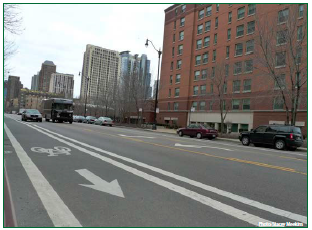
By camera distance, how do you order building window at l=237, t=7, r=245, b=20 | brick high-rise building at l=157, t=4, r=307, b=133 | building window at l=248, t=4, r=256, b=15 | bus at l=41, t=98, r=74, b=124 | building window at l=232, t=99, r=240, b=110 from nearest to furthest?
1. brick high-rise building at l=157, t=4, r=307, b=133
2. bus at l=41, t=98, r=74, b=124
3. building window at l=248, t=4, r=256, b=15
4. building window at l=232, t=99, r=240, b=110
5. building window at l=237, t=7, r=245, b=20

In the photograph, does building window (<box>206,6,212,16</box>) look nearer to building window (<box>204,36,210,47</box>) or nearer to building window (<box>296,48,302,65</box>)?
building window (<box>204,36,210,47</box>)

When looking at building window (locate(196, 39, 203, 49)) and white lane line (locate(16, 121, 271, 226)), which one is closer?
white lane line (locate(16, 121, 271, 226))

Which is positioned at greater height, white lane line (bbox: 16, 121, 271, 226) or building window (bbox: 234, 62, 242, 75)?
building window (bbox: 234, 62, 242, 75)

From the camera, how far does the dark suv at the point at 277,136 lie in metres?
16.4

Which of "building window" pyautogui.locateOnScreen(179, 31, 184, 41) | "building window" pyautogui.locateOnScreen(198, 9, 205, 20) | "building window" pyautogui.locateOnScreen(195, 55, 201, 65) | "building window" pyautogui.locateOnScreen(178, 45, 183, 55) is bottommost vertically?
"building window" pyautogui.locateOnScreen(195, 55, 201, 65)

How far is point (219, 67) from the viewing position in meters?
29.1

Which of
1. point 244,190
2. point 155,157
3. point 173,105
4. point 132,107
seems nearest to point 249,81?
point 173,105

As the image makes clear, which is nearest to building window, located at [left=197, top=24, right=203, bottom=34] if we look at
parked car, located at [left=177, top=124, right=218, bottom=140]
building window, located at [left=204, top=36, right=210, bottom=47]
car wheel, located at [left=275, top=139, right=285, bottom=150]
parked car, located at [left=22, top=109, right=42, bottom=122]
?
building window, located at [left=204, top=36, right=210, bottom=47]

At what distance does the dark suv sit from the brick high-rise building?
255 inches

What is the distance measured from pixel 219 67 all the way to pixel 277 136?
13879 mm

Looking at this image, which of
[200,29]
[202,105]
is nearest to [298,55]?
[202,105]

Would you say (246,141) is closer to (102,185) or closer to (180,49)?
(102,185)

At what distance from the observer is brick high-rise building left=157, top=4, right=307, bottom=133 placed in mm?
29156

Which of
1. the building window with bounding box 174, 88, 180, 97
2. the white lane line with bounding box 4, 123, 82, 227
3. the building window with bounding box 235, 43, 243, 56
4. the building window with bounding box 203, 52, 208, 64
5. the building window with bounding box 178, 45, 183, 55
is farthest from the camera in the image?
the building window with bounding box 178, 45, 183, 55
